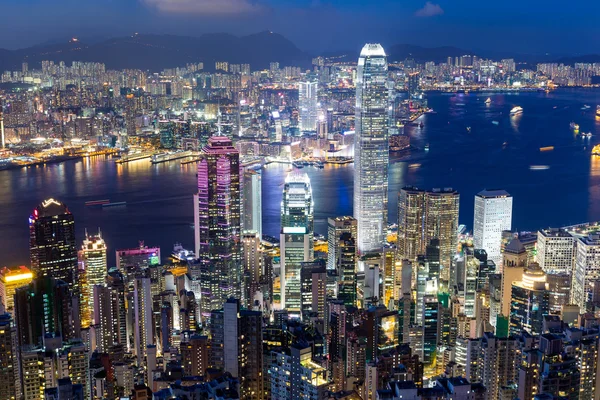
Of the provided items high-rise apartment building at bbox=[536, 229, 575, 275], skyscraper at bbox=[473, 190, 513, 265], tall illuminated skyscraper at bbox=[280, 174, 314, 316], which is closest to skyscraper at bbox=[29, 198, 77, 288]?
tall illuminated skyscraper at bbox=[280, 174, 314, 316]

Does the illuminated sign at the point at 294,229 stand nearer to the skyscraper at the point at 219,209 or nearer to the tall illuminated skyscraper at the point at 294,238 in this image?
the tall illuminated skyscraper at the point at 294,238

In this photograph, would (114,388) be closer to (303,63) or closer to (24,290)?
(24,290)

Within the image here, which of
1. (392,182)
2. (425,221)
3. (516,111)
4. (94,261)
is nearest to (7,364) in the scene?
(94,261)

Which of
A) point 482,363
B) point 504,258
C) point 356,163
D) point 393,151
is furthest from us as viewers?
point 393,151

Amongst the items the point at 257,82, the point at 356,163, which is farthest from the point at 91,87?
the point at 356,163

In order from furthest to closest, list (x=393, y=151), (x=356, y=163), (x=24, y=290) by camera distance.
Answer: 1. (x=393, y=151)
2. (x=356, y=163)
3. (x=24, y=290)

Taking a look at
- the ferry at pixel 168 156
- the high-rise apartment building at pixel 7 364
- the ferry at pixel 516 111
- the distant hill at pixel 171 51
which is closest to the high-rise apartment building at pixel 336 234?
the distant hill at pixel 171 51
